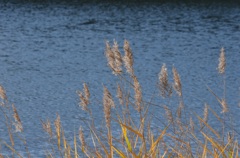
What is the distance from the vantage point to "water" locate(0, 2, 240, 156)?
1997 cm

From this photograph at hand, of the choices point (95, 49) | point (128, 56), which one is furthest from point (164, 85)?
point (95, 49)

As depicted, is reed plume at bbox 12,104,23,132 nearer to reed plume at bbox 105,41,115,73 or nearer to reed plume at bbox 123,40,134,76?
reed plume at bbox 105,41,115,73

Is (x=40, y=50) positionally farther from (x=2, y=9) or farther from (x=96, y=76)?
(x=2, y=9)

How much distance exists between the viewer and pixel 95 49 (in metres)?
29.9

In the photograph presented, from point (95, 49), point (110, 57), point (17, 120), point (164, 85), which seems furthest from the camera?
point (95, 49)

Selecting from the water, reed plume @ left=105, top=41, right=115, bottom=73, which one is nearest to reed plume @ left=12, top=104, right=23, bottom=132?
reed plume @ left=105, top=41, right=115, bottom=73

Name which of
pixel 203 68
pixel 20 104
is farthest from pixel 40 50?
pixel 20 104

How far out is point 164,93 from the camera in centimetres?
396

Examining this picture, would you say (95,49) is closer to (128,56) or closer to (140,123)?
(140,123)

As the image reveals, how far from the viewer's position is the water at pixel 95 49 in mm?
19973

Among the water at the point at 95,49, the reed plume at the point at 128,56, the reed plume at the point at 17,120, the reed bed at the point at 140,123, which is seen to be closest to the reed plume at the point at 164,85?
the reed bed at the point at 140,123

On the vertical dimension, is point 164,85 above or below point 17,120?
above

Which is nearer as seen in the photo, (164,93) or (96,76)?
(164,93)

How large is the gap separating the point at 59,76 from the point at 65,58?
381 centimetres
